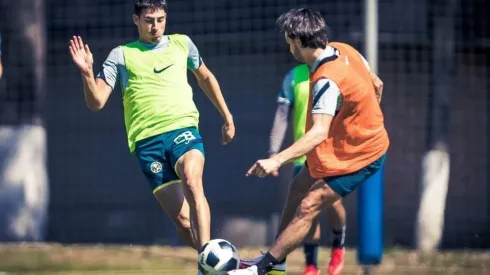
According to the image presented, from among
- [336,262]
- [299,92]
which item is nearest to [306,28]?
[299,92]

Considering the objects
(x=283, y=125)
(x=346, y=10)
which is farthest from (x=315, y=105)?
(x=346, y=10)

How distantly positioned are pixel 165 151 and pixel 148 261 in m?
3.64

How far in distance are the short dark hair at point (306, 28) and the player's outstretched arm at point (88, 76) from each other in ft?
4.20

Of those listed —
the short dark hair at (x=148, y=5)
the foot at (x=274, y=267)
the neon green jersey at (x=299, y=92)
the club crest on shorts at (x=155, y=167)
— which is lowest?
the foot at (x=274, y=267)

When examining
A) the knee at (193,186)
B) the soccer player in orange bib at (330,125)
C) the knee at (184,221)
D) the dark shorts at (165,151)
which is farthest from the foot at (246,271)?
the dark shorts at (165,151)

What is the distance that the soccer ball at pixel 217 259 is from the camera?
7.18 m

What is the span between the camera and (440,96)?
12.9 meters

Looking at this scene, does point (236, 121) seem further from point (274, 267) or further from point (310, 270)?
point (274, 267)

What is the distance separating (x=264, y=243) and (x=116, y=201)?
2.15 meters

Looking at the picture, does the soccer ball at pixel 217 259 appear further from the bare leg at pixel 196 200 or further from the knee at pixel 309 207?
the knee at pixel 309 207

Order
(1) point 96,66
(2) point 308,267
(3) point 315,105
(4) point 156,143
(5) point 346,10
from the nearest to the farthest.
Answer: (3) point 315,105
(4) point 156,143
(2) point 308,267
(5) point 346,10
(1) point 96,66

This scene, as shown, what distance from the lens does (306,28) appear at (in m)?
6.98

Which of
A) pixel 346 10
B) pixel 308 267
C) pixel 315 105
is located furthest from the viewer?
pixel 346 10

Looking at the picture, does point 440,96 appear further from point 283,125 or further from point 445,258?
point 283,125
